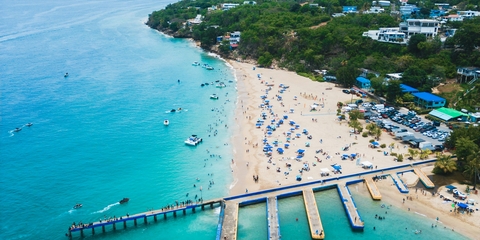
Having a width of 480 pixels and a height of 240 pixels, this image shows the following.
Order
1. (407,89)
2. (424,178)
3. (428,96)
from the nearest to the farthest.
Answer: (424,178), (428,96), (407,89)

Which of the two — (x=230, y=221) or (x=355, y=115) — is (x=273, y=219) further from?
(x=355, y=115)

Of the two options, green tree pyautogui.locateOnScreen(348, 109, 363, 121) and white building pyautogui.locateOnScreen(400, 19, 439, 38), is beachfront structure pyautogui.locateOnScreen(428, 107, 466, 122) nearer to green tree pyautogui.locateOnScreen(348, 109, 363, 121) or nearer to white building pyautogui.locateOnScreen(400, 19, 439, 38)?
green tree pyautogui.locateOnScreen(348, 109, 363, 121)

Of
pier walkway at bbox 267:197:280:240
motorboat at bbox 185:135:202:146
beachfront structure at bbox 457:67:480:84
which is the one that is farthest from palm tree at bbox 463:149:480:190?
motorboat at bbox 185:135:202:146

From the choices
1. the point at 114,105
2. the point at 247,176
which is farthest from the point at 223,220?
the point at 114,105

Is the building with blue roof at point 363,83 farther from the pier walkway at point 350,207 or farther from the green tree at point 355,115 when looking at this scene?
the pier walkway at point 350,207

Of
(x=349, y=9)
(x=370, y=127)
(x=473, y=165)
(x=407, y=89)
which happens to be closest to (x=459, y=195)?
(x=473, y=165)

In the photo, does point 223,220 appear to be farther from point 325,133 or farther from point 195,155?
point 325,133

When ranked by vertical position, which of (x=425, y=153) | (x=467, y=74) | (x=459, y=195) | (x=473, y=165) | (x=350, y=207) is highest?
(x=467, y=74)
